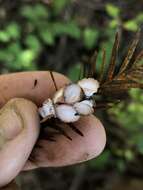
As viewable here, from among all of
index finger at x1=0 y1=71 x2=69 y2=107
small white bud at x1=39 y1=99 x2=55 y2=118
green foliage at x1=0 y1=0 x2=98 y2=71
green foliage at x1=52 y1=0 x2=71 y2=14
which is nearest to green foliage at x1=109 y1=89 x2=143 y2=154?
green foliage at x1=0 y1=0 x2=98 y2=71

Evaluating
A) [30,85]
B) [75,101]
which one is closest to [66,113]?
[75,101]

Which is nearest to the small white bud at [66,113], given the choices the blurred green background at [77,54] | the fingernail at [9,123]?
the fingernail at [9,123]

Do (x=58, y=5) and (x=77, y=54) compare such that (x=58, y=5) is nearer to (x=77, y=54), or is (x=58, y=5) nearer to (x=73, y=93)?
(x=77, y=54)

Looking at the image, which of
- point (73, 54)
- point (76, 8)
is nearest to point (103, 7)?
point (76, 8)

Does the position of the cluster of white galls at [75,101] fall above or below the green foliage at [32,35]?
above

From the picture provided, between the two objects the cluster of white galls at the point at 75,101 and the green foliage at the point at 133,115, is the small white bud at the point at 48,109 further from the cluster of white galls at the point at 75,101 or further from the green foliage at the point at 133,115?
the green foliage at the point at 133,115

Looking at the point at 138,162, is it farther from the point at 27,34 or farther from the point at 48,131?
the point at 48,131
